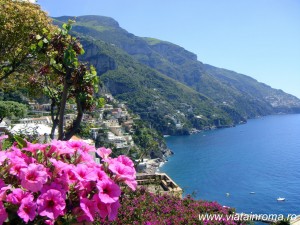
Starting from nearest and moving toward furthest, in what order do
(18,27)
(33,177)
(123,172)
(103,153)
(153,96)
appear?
(33,177), (123,172), (103,153), (18,27), (153,96)

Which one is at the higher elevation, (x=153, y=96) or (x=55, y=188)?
(x=55, y=188)

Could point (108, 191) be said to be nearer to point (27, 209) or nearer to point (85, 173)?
point (85, 173)

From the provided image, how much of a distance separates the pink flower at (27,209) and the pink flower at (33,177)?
0.15ft

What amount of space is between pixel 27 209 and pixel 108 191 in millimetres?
365

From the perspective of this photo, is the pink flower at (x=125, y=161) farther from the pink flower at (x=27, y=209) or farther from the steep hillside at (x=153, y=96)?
the steep hillside at (x=153, y=96)

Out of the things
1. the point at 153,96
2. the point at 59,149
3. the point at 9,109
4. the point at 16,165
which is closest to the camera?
the point at 16,165

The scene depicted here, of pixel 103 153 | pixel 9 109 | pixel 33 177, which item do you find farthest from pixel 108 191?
pixel 9 109

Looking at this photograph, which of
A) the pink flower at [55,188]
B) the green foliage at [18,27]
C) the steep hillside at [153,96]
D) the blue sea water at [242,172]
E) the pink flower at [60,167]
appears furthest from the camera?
the steep hillside at [153,96]

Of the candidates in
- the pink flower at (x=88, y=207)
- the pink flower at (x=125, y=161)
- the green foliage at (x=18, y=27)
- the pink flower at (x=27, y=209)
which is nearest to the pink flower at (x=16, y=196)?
the pink flower at (x=27, y=209)

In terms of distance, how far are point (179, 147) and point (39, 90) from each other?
3628 inches

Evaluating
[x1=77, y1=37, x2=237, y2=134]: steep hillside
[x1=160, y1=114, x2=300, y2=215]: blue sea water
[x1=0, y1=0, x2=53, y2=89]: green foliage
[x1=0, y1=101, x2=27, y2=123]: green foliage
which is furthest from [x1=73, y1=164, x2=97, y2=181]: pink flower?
[x1=77, y1=37, x2=237, y2=134]: steep hillside

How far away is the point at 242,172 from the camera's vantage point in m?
65.6

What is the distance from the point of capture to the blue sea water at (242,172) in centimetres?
4672

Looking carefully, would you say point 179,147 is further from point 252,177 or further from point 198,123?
point 198,123
